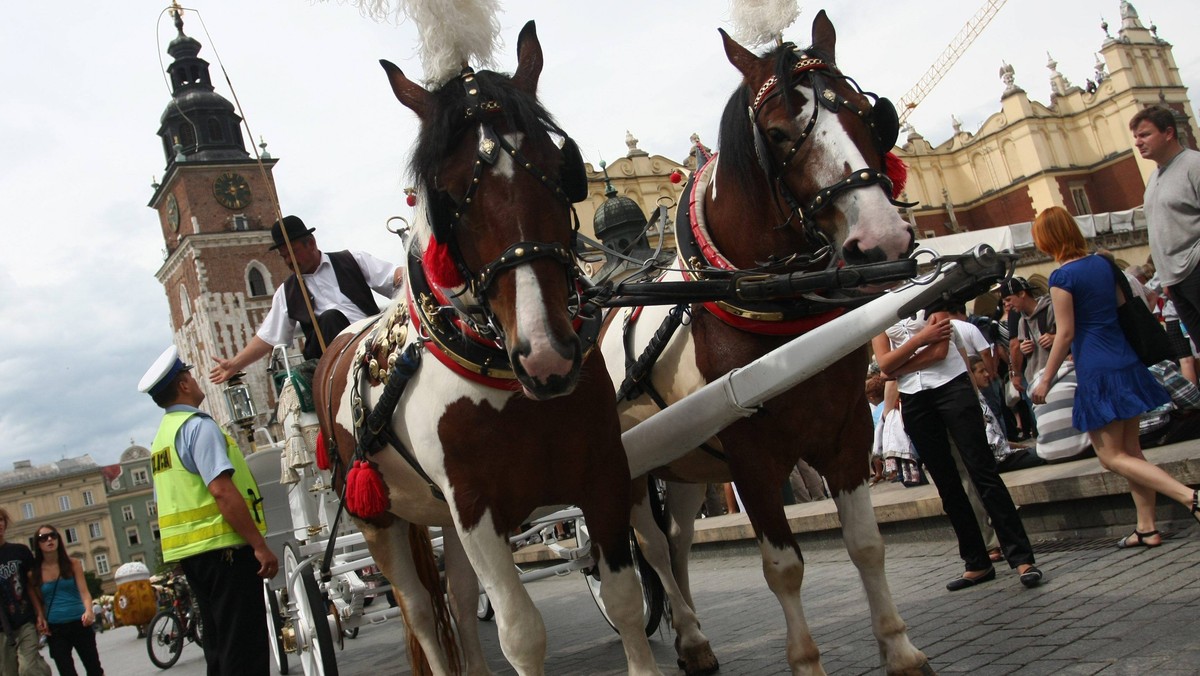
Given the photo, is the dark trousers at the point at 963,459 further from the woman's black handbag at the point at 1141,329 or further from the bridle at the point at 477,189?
the bridle at the point at 477,189

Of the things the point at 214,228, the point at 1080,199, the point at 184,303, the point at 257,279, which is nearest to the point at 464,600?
the point at 1080,199

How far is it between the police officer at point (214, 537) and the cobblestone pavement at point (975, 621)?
176 cm

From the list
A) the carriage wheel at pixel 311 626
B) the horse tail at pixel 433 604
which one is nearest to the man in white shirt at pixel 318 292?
the carriage wheel at pixel 311 626

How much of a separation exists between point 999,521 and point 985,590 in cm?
35

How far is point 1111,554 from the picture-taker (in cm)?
505

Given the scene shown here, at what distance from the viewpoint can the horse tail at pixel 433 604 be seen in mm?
4555

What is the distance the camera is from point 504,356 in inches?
125

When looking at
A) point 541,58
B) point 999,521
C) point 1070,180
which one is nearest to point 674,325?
point 541,58

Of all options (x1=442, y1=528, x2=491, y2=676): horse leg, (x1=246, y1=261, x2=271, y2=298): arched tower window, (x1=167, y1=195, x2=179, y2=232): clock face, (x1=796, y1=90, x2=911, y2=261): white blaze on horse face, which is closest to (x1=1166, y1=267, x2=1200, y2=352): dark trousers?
(x1=796, y1=90, x2=911, y2=261): white blaze on horse face

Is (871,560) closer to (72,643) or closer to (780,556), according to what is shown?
(780,556)

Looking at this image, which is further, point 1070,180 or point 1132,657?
point 1070,180

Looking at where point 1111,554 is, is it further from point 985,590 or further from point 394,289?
point 394,289

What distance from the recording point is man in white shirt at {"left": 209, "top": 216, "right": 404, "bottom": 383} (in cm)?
556

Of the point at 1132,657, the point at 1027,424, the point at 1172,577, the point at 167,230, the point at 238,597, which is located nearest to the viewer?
the point at 1132,657
